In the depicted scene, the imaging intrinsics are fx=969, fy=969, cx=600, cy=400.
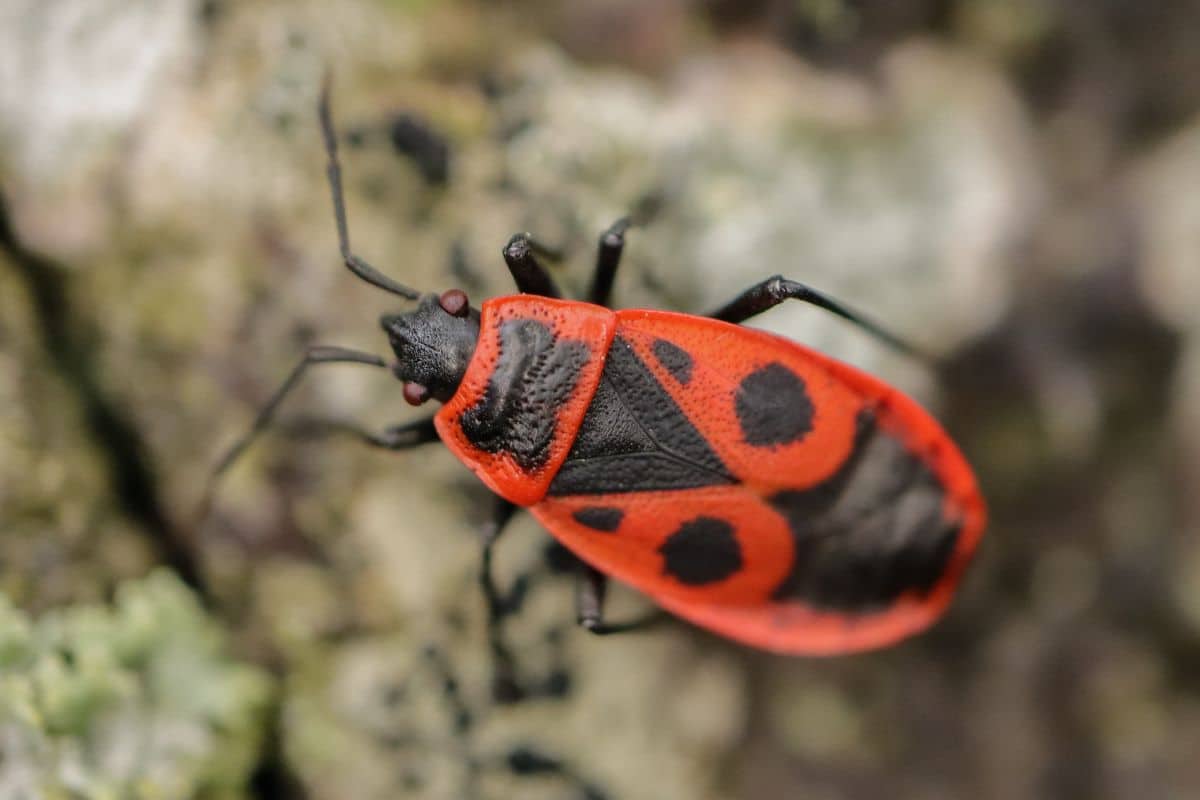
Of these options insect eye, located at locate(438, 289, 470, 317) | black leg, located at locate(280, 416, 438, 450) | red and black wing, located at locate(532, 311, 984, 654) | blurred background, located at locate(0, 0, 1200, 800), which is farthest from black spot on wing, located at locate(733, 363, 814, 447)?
black leg, located at locate(280, 416, 438, 450)

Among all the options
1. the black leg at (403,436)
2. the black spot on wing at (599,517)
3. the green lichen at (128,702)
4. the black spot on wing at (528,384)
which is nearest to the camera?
the green lichen at (128,702)

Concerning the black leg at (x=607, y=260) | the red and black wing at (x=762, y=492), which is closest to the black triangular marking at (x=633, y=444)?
the red and black wing at (x=762, y=492)

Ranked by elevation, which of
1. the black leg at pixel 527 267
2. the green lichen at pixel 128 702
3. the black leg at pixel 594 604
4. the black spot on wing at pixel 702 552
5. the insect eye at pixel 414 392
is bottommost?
the green lichen at pixel 128 702

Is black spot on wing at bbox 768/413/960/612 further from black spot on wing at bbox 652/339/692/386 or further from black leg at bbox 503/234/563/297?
black leg at bbox 503/234/563/297

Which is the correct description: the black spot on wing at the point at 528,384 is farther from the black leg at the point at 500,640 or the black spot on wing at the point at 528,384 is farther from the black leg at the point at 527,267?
the black leg at the point at 500,640

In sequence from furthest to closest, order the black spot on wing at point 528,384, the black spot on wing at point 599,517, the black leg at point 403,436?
1. the black leg at point 403,436
2. the black spot on wing at point 599,517
3. the black spot on wing at point 528,384

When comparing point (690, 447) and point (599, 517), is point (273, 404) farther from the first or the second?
point (690, 447)

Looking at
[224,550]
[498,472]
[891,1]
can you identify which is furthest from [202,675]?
[891,1]
